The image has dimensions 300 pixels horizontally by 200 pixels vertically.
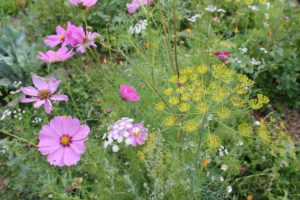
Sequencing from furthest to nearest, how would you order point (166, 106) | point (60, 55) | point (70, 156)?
point (166, 106) < point (60, 55) < point (70, 156)

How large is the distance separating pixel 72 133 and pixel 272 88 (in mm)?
1699

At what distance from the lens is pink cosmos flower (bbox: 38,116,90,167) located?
4.03ft

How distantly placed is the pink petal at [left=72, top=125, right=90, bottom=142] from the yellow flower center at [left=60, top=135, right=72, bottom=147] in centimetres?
1

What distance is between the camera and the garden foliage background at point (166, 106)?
55.8 inches

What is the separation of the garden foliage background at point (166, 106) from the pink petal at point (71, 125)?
0.11 metres

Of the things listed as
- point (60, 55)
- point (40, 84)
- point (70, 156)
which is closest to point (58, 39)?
point (60, 55)

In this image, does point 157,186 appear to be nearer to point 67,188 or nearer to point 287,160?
point 67,188

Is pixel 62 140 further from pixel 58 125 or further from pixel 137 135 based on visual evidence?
pixel 137 135

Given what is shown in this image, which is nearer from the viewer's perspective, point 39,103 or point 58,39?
point 39,103

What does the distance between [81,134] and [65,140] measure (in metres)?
0.06

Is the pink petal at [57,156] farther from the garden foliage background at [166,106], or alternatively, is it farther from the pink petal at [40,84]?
Result: the pink petal at [40,84]

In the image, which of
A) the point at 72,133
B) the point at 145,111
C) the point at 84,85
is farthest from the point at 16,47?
the point at 72,133

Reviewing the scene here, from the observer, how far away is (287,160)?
1.91 m

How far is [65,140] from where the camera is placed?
49.1 inches
